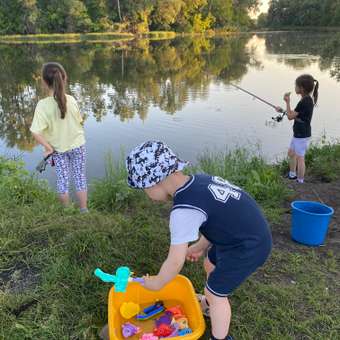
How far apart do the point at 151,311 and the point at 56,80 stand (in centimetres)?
210

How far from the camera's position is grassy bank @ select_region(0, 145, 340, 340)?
2033mm

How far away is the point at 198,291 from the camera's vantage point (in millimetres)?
2350

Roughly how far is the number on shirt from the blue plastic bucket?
1.46 meters

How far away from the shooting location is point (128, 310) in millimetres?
2213

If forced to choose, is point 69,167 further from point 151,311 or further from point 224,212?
point 224,212

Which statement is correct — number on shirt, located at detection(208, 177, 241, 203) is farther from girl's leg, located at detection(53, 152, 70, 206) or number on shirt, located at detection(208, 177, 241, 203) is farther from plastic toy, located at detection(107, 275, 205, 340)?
girl's leg, located at detection(53, 152, 70, 206)

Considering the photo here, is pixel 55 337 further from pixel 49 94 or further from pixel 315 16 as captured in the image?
pixel 315 16

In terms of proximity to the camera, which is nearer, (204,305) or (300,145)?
(204,305)

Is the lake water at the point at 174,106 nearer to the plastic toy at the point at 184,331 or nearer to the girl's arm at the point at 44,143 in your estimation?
the girl's arm at the point at 44,143

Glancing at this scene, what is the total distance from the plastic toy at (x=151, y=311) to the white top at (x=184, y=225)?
87cm

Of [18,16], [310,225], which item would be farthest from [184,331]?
[18,16]

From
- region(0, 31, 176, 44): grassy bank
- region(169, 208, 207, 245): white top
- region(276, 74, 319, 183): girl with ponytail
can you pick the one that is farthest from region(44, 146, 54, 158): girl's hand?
region(0, 31, 176, 44): grassy bank

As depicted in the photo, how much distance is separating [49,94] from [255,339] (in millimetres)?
2618

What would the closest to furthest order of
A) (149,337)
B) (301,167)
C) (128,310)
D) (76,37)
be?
1. (149,337)
2. (128,310)
3. (301,167)
4. (76,37)
